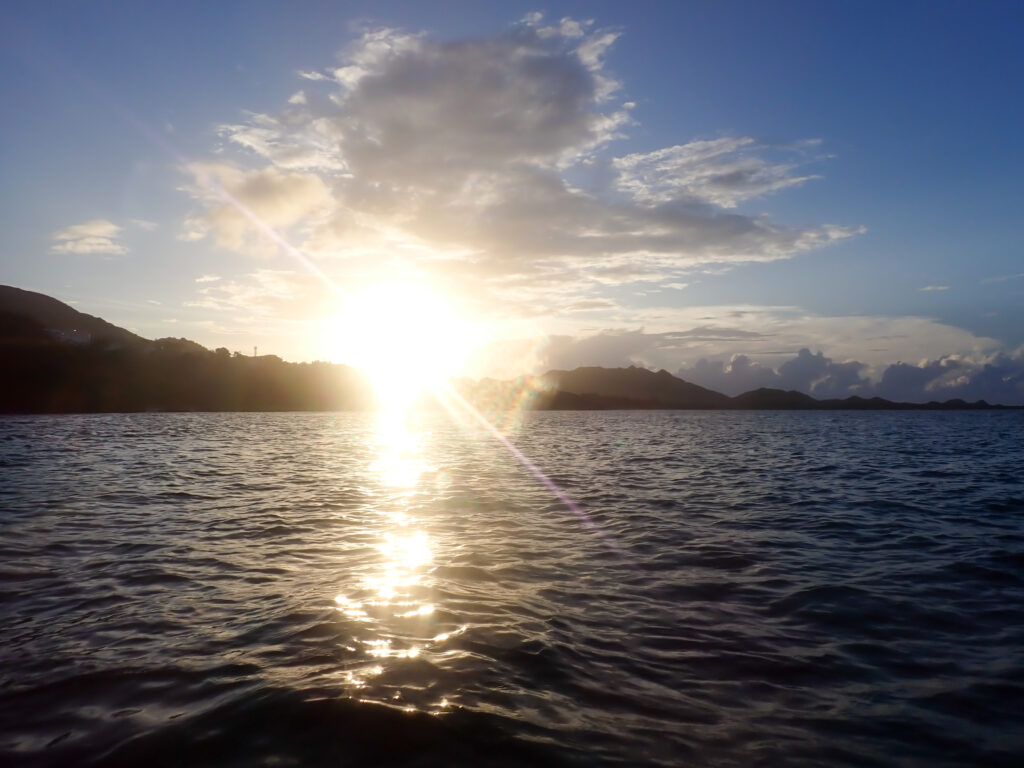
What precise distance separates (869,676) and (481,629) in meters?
5.62

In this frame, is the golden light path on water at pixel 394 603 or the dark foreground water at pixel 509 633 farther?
the golden light path on water at pixel 394 603

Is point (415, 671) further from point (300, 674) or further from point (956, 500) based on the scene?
point (956, 500)

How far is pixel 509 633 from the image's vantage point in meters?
10.2

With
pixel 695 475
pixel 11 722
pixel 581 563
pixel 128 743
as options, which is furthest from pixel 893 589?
pixel 695 475

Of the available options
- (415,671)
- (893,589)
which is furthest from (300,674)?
(893,589)

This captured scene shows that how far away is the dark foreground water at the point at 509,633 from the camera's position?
22.8ft

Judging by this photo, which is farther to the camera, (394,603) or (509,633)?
(394,603)

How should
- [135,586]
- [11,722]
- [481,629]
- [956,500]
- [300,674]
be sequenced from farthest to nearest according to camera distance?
[956,500]
[135,586]
[481,629]
[300,674]
[11,722]

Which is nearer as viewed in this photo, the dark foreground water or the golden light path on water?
the dark foreground water

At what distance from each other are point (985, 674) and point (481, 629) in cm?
718

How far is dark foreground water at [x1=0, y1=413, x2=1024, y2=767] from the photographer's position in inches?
274

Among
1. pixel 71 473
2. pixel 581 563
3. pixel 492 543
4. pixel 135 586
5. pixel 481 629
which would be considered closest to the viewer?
pixel 481 629

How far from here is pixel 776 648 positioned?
971cm

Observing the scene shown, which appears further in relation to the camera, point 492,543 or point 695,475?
point 695,475
